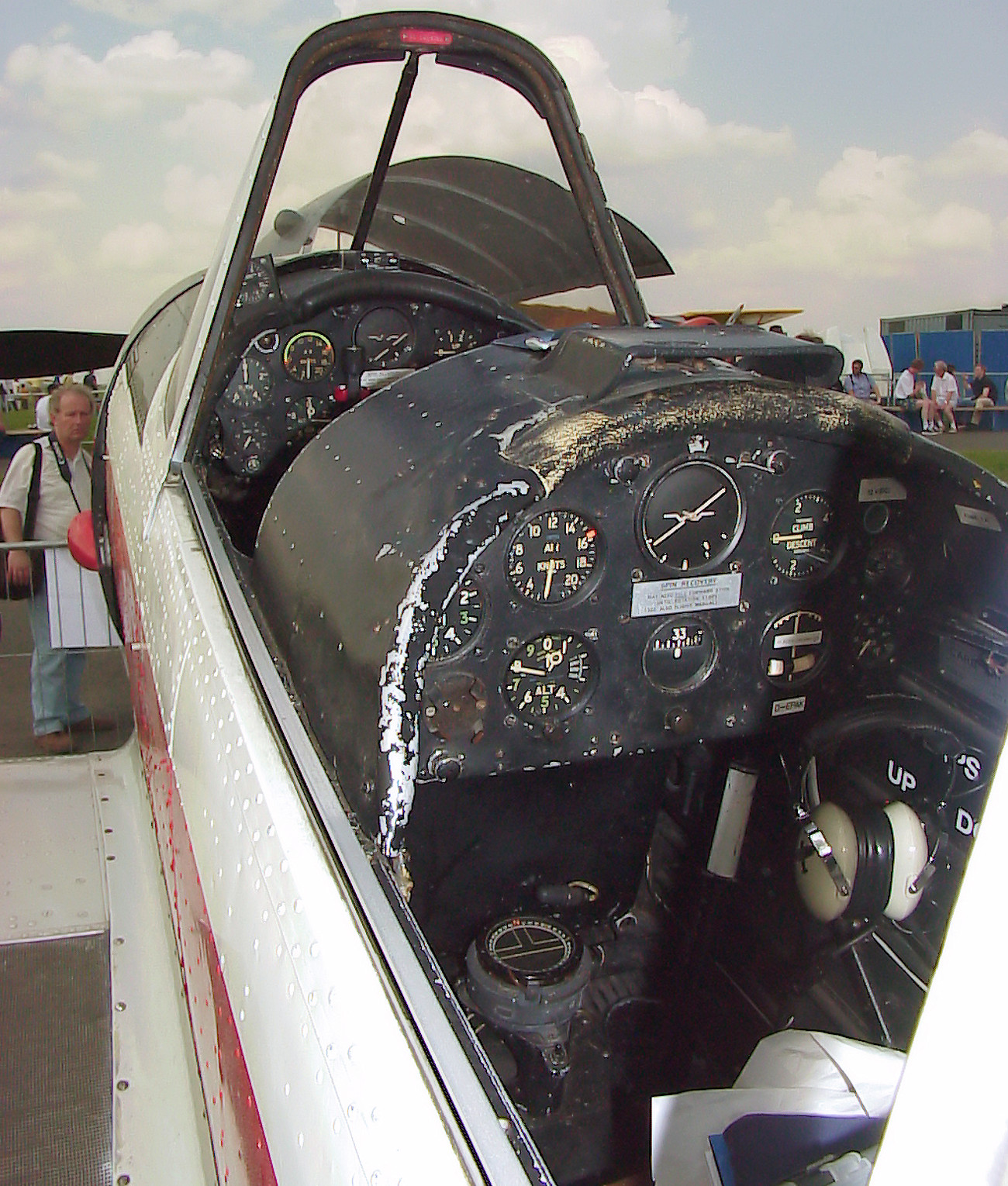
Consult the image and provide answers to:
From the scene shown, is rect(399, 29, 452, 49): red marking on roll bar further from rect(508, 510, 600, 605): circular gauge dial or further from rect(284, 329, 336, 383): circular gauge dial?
rect(508, 510, 600, 605): circular gauge dial

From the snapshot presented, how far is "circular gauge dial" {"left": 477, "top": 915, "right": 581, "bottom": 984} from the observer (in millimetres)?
1457

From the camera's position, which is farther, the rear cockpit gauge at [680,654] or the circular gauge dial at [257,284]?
the circular gauge dial at [257,284]

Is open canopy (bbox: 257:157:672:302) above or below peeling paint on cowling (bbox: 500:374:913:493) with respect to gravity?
above

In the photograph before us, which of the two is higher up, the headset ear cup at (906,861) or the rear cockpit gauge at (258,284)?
the rear cockpit gauge at (258,284)

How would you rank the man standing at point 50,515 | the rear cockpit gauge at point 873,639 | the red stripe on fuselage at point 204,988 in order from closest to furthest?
1. the red stripe on fuselage at point 204,988
2. the rear cockpit gauge at point 873,639
3. the man standing at point 50,515

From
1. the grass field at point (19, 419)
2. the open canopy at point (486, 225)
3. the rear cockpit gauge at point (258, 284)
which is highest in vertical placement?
the open canopy at point (486, 225)

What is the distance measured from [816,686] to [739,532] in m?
0.30

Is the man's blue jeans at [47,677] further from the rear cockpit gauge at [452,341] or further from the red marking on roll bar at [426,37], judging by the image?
the red marking on roll bar at [426,37]

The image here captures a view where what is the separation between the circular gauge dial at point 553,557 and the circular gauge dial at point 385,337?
99 centimetres

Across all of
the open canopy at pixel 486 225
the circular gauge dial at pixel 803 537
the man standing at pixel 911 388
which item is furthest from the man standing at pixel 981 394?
the circular gauge dial at pixel 803 537

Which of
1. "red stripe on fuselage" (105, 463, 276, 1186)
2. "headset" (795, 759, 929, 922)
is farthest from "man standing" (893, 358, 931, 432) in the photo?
"red stripe on fuselage" (105, 463, 276, 1186)

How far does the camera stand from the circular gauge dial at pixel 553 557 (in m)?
1.17

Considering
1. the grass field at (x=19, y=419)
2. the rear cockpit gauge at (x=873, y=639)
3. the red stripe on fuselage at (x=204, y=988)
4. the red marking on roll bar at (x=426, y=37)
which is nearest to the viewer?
the red stripe on fuselage at (x=204, y=988)

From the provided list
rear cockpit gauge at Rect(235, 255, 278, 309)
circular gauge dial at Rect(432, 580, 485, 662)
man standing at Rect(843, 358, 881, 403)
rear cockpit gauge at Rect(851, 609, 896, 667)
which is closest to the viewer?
circular gauge dial at Rect(432, 580, 485, 662)
